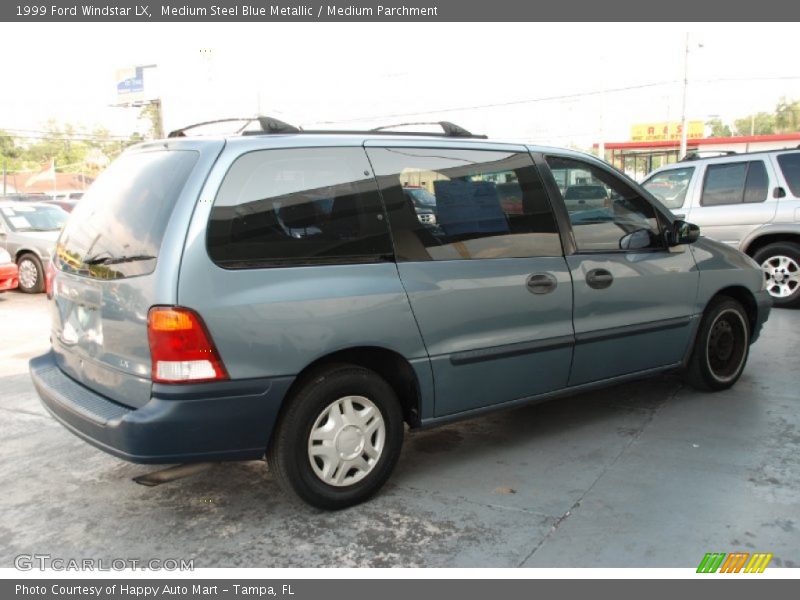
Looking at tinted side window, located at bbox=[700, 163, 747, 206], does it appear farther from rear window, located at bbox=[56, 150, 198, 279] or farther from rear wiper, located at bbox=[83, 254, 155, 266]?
rear wiper, located at bbox=[83, 254, 155, 266]

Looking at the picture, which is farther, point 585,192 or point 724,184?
point 724,184

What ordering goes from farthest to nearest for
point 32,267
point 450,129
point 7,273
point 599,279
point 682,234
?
point 32,267 < point 7,273 < point 682,234 < point 599,279 < point 450,129

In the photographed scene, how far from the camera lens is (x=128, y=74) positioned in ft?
244

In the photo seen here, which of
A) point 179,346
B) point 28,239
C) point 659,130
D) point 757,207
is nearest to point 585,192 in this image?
point 179,346

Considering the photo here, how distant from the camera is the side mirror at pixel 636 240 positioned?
4.43m

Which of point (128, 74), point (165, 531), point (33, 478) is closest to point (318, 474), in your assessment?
point (165, 531)

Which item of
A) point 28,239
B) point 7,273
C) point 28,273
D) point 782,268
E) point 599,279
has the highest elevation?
point 599,279

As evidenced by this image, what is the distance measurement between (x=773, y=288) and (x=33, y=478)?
7944 mm

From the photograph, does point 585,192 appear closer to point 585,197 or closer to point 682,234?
point 585,197

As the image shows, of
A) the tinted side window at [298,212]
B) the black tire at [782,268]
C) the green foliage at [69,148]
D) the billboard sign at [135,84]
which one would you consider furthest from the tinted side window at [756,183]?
the billboard sign at [135,84]

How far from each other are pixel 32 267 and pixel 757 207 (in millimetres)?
10342

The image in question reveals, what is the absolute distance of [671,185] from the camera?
901 cm

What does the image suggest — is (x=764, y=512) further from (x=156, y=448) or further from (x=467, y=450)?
(x=156, y=448)

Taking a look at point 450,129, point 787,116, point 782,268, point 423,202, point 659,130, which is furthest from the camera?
point 787,116
